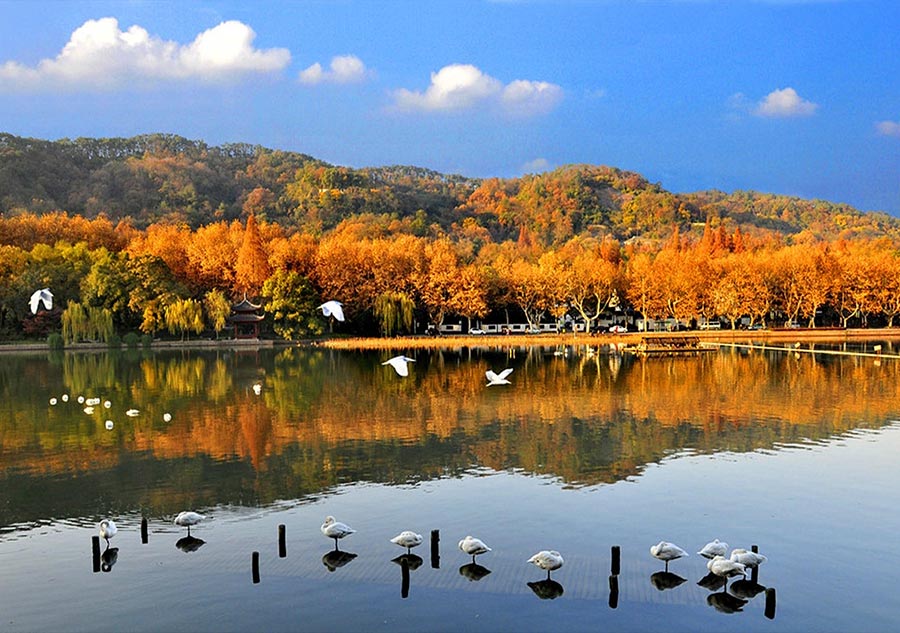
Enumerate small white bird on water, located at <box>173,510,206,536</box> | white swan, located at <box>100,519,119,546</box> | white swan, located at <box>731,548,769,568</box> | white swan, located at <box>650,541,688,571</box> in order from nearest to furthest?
white swan, located at <box>731,548,769,568</box>
white swan, located at <box>650,541,688,571</box>
white swan, located at <box>100,519,119,546</box>
small white bird on water, located at <box>173,510,206,536</box>

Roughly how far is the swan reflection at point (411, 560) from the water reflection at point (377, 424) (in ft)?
14.0

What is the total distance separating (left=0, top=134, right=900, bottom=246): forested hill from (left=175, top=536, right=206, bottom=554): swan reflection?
8667 centimetres

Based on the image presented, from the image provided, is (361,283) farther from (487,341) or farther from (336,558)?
(336,558)

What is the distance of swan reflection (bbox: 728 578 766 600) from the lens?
10.2m

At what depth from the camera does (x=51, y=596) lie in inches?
416

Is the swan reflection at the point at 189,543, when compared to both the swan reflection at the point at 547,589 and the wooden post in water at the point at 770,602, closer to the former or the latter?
the swan reflection at the point at 547,589

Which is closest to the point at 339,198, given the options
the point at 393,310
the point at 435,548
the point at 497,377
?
the point at 393,310

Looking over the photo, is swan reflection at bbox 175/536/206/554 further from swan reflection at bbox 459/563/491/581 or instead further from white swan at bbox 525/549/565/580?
white swan at bbox 525/549/565/580

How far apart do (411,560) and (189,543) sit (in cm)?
356

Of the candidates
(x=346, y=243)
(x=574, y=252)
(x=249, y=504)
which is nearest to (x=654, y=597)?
(x=249, y=504)

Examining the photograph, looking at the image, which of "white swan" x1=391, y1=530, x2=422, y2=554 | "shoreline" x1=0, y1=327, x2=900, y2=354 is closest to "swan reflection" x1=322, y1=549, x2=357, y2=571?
"white swan" x1=391, y1=530, x2=422, y2=554

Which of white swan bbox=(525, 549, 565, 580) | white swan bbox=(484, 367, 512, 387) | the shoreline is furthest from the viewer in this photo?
the shoreline

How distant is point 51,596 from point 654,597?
25.7 ft

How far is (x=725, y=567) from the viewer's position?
34.0ft
